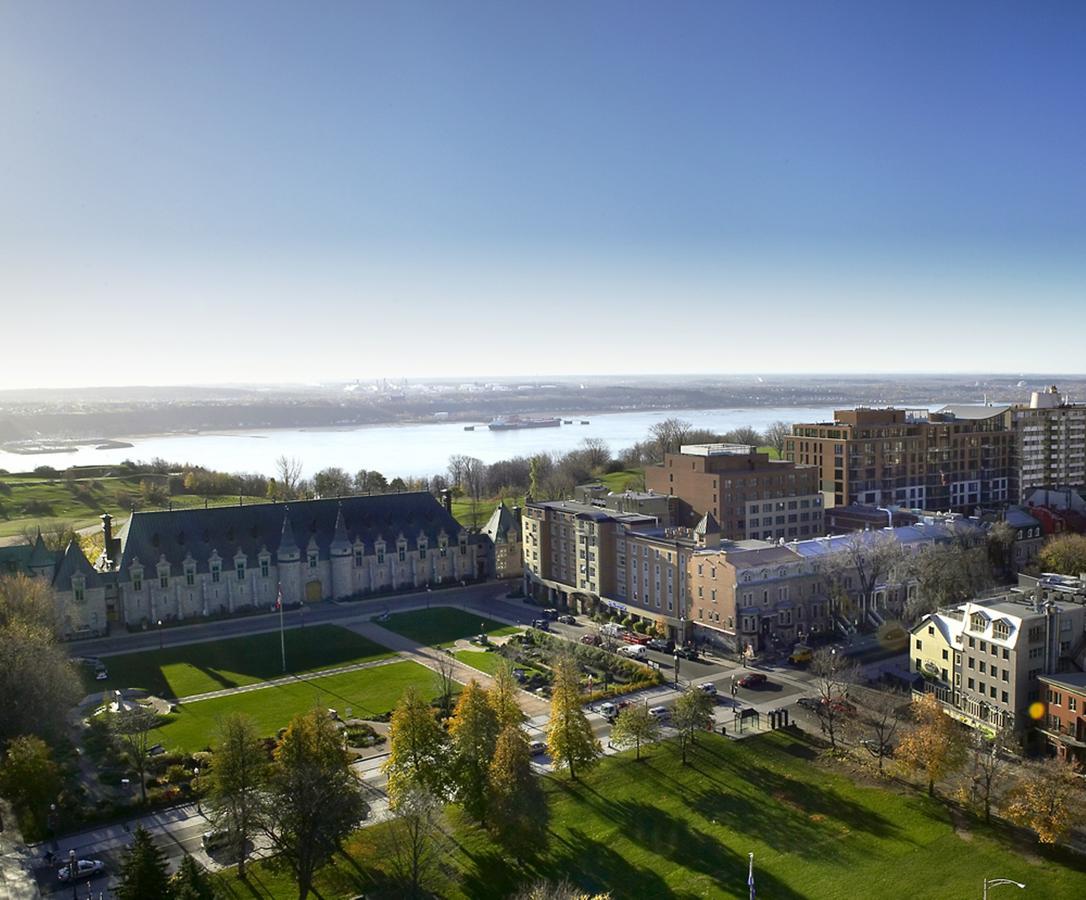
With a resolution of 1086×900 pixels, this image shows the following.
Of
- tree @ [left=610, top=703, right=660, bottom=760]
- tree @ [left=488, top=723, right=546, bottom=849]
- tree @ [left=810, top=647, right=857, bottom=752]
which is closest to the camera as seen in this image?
tree @ [left=488, top=723, right=546, bottom=849]

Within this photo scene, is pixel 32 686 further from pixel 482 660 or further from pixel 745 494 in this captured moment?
pixel 745 494

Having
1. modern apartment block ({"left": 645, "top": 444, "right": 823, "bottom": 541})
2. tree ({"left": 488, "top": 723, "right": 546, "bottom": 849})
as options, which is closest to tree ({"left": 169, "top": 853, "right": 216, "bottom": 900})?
tree ({"left": 488, "top": 723, "right": 546, "bottom": 849})

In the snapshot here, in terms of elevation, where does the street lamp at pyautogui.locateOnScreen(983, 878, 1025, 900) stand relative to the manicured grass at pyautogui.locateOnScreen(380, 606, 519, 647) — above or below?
above

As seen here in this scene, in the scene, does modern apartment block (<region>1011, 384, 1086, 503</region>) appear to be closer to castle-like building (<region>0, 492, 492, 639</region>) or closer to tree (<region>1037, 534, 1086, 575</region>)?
tree (<region>1037, 534, 1086, 575</region>)

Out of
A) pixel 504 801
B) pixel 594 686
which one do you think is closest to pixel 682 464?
pixel 594 686

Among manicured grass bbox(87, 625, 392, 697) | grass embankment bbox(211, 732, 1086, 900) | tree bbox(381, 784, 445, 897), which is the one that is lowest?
Result: manicured grass bbox(87, 625, 392, 697)

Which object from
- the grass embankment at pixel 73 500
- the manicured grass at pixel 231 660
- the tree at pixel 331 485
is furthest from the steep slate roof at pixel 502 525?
the grass embankment at pixel 73 500

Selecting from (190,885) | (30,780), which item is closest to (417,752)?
(190,885)
